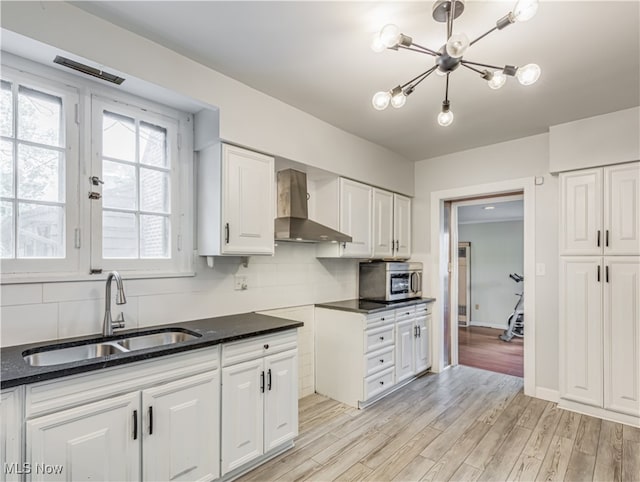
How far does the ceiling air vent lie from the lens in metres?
1.85

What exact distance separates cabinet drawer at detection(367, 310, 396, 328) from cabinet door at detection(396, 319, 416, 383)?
0.17 metres

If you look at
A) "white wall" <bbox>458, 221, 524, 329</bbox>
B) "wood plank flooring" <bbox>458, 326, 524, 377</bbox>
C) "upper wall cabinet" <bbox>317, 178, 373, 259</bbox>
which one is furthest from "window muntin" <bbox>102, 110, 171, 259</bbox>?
"white wall" <bbox>458, 221, 524, 329</bbox>

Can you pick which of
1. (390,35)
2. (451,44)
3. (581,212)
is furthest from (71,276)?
(581,212)

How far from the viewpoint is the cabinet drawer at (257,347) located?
2070 millimetres

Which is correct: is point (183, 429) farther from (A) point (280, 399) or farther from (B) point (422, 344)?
(B) point (422, 344)

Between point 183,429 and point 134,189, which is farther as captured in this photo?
point 134,189

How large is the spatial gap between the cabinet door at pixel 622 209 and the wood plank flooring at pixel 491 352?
6.27ft

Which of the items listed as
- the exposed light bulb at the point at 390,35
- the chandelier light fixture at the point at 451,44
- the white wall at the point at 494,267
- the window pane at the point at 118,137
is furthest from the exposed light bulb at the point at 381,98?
the white wall at the point at 494,267

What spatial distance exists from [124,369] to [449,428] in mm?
2447

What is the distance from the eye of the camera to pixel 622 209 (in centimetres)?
286

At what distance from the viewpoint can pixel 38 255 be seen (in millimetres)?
1908

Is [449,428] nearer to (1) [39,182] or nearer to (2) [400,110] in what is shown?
(2) [400,110]

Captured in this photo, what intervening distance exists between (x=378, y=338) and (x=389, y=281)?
0.66 m

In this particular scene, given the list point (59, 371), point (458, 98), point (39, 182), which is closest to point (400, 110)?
point (458, 98)
